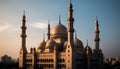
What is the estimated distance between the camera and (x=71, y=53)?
36.0 meters

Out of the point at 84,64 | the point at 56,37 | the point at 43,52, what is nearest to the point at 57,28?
the point at 56,37

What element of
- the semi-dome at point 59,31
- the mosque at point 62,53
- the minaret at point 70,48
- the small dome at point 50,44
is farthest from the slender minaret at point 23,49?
the minaret at point 70,48

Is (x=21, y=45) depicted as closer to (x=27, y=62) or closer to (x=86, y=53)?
(x=27, y=62)

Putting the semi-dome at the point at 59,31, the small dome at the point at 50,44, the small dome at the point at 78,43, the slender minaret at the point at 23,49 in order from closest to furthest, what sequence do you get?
the small dome at the point at 78,43 < the small dome at the point at 50,44 < the slender minaret at the point at 23,49 < the semi-dome at the point at 59,31

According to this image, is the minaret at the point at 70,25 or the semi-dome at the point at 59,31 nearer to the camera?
the minaret at the point at 70,25

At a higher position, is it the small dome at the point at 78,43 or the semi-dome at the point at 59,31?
the semi-dome at the point at 59,31

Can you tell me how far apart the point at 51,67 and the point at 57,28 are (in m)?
9.20

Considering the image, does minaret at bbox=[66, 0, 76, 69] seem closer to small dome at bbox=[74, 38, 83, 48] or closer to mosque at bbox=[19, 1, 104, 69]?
mosque at bbox=[19, 1, 104, 69]

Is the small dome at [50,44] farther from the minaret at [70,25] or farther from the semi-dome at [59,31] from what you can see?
the minaret at [70,25]

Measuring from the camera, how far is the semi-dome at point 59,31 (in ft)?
146

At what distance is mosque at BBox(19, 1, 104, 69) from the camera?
36.7 meters

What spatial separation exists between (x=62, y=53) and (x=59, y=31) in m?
7.69

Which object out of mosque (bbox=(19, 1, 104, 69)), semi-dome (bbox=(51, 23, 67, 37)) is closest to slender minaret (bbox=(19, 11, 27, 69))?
mosque (bbox=(19, 1, 104, 69))

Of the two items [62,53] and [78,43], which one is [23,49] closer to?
[62,53]
